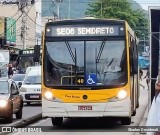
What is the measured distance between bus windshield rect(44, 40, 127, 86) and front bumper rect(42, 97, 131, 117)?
578mm

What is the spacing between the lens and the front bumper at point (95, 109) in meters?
15.9

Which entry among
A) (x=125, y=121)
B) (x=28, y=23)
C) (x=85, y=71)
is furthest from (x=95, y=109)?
(x=28, y=23)

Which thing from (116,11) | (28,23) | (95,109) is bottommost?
(95,109)

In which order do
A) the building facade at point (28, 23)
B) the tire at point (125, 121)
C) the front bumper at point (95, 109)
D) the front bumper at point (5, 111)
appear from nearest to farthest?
1. the front bumper at point (95, 109)
2. the tire at point (125, 121)
3. the front bumper at point (5, 111)
4. the building facade at point (28, 23)

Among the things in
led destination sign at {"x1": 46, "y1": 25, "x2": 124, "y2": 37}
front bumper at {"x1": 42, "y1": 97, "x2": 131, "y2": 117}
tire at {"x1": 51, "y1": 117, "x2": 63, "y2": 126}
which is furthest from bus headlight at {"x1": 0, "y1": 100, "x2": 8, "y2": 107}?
led destination sign at {"x1": 46, "y1": 25, "x2": 124, "y2": 37}

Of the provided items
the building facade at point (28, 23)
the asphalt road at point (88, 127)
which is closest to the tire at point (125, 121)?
the asphalt road at point (88, 127)

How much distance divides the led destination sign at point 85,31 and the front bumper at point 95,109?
2065 mm

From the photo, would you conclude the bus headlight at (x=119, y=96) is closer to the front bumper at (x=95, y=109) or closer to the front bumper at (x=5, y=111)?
the front bumper at (x=95, y=109)

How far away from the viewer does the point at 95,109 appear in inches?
627

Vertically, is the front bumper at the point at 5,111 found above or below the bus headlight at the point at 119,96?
below

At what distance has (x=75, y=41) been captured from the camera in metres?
16.5

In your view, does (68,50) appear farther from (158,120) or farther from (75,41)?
(158,120)

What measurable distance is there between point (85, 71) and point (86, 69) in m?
0.07

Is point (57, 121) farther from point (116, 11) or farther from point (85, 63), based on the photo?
point (116, 11)
